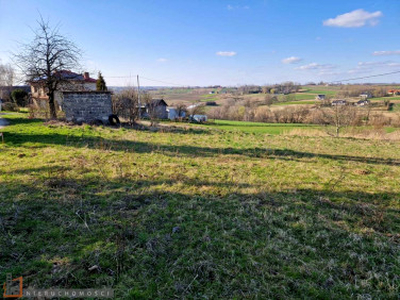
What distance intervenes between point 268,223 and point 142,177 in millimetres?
3566

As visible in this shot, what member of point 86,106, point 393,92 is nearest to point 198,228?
point 86,106

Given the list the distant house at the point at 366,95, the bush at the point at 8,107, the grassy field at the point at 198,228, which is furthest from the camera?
the distant house at the point at 366,95

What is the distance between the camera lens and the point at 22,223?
3.51m

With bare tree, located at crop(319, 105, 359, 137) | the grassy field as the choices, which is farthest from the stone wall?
bare tree, located at crop(319, 105, 359, 137)

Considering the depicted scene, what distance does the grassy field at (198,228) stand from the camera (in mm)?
2492

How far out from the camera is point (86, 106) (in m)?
15.3

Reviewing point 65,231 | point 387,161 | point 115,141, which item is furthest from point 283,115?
point 65,231

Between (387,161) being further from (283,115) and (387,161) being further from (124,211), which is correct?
(283,115)

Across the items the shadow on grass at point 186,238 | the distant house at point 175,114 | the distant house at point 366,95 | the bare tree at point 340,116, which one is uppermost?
the distant house at point 366,95

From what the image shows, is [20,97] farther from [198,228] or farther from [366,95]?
[366,95]

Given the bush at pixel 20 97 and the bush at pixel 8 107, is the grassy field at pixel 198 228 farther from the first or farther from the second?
the bush at pixel 20 97

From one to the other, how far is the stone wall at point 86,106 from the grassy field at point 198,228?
8.59m

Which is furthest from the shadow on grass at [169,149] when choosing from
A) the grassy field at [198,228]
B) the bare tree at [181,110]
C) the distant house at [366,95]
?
the distant house at [366,95]

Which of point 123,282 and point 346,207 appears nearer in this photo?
point 123,282
